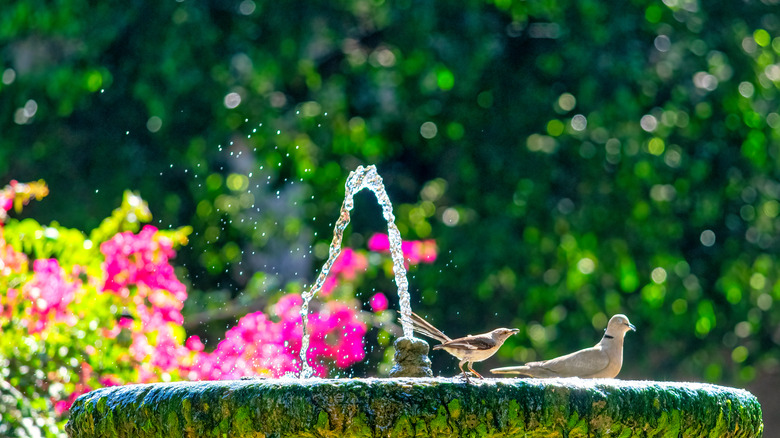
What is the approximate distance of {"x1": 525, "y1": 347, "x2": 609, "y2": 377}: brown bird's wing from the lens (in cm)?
359

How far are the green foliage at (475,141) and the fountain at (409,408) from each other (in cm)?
628

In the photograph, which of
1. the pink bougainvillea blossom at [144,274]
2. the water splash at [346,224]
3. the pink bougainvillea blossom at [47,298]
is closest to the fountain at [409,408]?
the water splash at [346,224]

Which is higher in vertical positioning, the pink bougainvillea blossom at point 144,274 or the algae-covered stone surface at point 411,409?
the algae-covered stone surface at point 411,409

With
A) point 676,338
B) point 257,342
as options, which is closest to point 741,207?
point 676,338

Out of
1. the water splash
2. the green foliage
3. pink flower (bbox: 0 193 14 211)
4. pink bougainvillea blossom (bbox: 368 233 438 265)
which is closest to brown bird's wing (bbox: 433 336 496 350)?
the water splash

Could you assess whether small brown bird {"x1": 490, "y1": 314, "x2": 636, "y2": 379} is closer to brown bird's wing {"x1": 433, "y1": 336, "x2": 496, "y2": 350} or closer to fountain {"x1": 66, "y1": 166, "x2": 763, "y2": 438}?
brown bird's wing {"x1": 433, "y1": 336, "x2": 496, "y2": 350}

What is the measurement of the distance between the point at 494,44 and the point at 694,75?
171 cm

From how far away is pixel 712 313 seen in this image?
951cm

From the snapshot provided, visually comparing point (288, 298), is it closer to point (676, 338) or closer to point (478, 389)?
point (676, 338)

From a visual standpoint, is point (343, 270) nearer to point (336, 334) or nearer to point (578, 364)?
point (336, 334)

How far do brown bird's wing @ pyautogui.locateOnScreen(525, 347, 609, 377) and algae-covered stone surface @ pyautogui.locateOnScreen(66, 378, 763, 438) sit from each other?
70cm

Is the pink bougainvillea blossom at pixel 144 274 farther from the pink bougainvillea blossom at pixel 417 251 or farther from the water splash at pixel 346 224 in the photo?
the pink bougainvillea blossom at pixel 417 251

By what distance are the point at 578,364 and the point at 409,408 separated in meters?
1.14

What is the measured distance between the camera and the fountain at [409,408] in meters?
2.61
